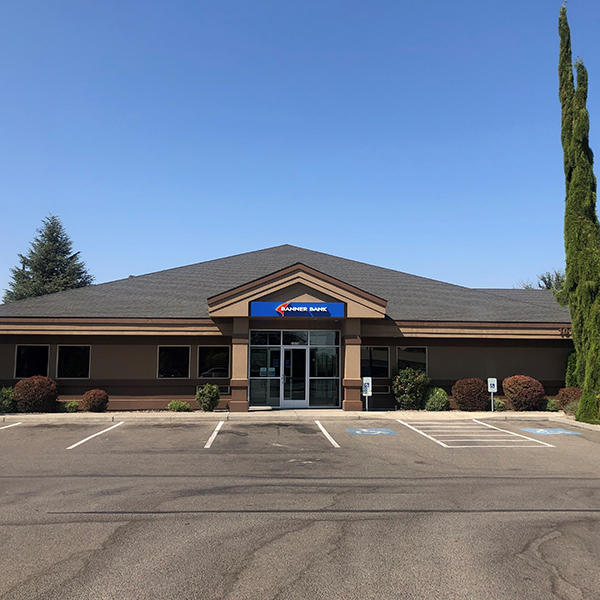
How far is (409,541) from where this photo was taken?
20.3 ft

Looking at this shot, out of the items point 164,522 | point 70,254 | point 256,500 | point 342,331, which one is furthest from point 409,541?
point 70,254

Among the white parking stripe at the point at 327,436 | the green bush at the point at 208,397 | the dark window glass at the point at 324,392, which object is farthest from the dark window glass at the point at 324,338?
the white parking stripe at the point at 327,436

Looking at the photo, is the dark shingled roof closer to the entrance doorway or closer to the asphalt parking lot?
the entrance doorway

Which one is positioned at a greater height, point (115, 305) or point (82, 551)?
point (115, 305)

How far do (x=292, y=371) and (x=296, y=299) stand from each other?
2.95 meters

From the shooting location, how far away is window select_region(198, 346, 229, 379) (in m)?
20.4

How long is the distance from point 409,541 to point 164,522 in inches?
122

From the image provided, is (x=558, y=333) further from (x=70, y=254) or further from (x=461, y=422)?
(x=70, y=254)

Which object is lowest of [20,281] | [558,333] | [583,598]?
[583,598]

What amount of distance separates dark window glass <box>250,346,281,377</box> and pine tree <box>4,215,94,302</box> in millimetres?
36987

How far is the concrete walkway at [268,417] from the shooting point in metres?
Result: 16.9

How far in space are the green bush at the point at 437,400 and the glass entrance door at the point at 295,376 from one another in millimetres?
4646

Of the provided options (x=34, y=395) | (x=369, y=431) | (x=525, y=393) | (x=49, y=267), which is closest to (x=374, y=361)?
(x=525, y=393)

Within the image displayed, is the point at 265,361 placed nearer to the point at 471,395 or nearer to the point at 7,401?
the point at 471,395
